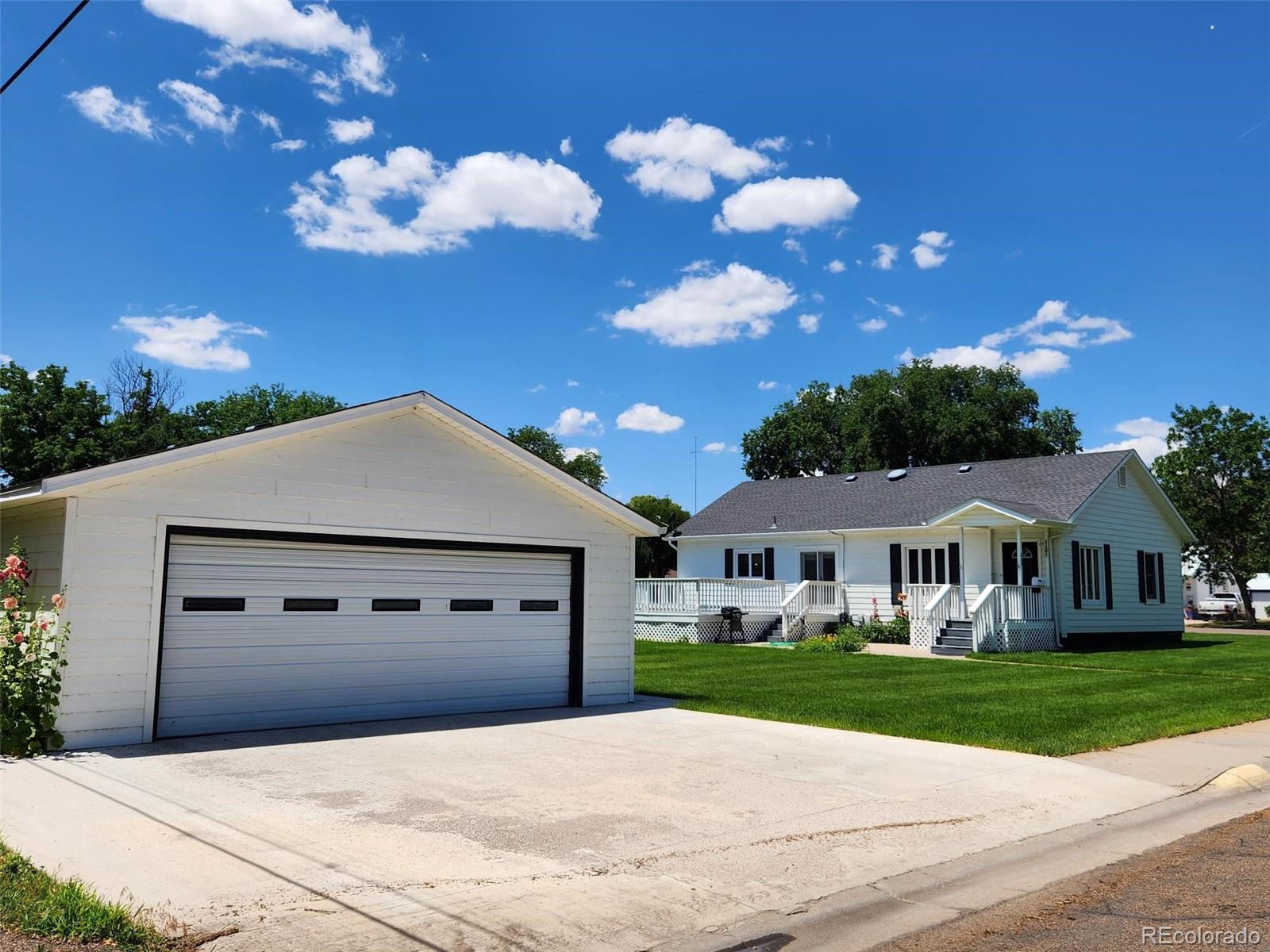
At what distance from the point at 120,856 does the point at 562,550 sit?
28.5 ft

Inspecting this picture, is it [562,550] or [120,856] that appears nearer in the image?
[120,856]

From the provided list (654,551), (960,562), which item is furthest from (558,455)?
(960,562)

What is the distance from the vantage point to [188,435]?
47.3 m

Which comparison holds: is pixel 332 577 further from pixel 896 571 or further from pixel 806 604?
pixel 896 571

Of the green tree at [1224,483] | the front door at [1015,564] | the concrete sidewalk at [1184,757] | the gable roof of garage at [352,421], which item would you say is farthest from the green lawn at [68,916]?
the green tree at [1224,483]

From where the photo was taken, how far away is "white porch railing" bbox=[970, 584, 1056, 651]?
24.8 metres

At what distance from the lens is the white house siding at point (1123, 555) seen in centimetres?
2728

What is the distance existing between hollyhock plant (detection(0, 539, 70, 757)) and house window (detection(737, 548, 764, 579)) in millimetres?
25770

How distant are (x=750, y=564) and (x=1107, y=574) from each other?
1123cm

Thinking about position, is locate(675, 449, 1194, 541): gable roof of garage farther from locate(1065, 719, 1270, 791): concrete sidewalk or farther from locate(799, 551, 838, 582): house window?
locate(1065, 719, 1270, 791): concrete sidewalk

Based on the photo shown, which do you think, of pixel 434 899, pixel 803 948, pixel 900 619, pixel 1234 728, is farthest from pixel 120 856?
pixel 900 619

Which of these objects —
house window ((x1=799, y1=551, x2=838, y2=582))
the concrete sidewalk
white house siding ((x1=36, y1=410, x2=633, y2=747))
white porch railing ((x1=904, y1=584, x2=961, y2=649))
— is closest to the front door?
white porch railing ((x1=904, y1=584, x2=961, y2=649))

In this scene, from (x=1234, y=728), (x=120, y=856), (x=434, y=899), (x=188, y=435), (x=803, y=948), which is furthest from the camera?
(x=188, y=435)

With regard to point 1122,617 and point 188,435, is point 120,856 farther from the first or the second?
point 188,435
